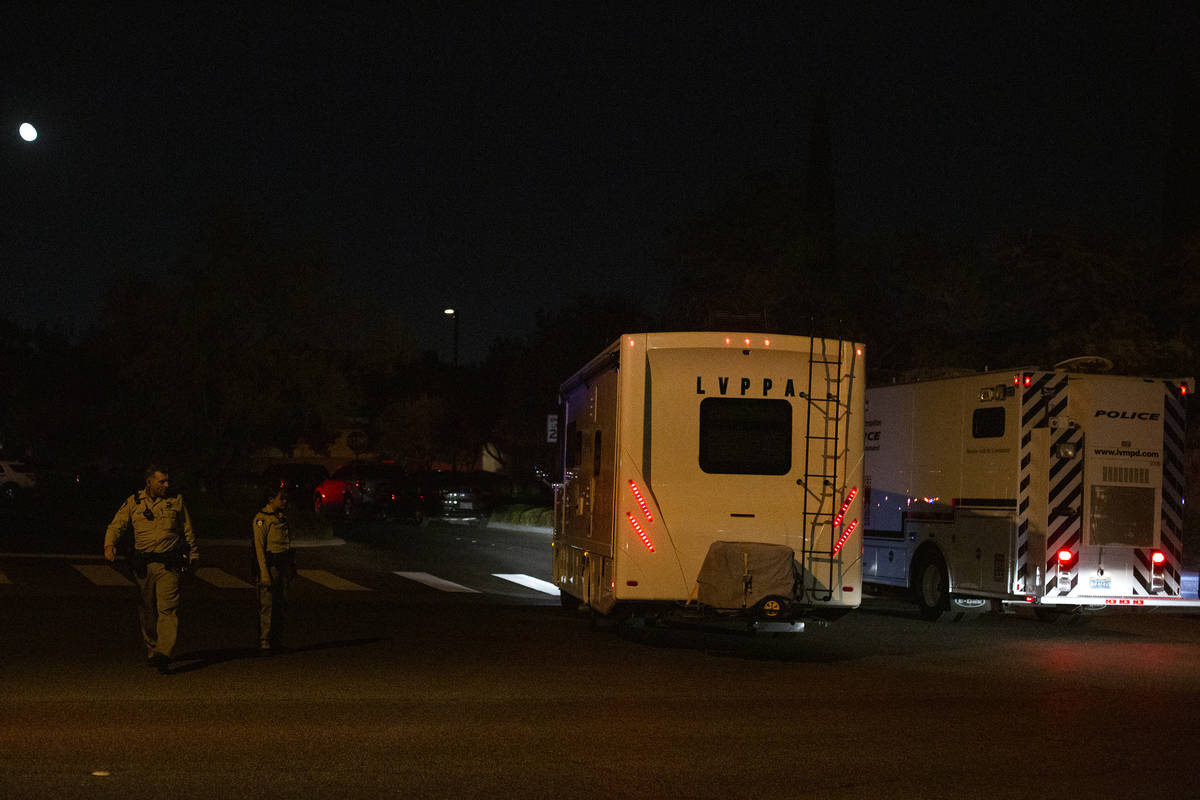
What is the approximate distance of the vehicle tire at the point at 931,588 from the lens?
66.8 ft

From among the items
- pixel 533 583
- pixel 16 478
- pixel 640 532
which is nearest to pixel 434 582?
pixel 533 583

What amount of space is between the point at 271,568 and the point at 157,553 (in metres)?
1.77

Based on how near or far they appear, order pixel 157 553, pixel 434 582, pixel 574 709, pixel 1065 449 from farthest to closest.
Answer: pixel 434 582 → pixel 1065 449 → pixel 157 553 → pixel 574 709

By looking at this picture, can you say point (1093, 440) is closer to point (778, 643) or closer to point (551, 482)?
point (778, 643)

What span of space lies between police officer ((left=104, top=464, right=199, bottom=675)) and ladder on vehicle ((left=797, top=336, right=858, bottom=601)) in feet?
20.8

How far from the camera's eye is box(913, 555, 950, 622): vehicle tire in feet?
66.8

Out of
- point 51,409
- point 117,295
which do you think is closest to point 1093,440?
point 117,295

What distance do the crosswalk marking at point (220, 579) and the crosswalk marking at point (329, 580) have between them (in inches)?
44.2

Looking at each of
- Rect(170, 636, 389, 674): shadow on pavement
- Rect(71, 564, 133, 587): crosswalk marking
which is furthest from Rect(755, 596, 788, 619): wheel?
Rect(71, 564, 133, 587): crosswalk marking

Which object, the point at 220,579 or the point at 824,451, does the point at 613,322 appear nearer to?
the point at 220,579

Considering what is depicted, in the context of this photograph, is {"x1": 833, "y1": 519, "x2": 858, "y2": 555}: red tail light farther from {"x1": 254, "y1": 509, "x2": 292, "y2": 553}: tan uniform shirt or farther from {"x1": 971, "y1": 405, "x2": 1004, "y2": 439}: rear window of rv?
{"x1": 254, "y1": 509, "x2": 292, "y2": 553}: tan uniform shirt

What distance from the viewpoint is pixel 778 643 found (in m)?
17.2

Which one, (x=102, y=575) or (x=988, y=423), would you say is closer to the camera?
(x=988, y=423)

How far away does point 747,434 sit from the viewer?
51.3 ft
